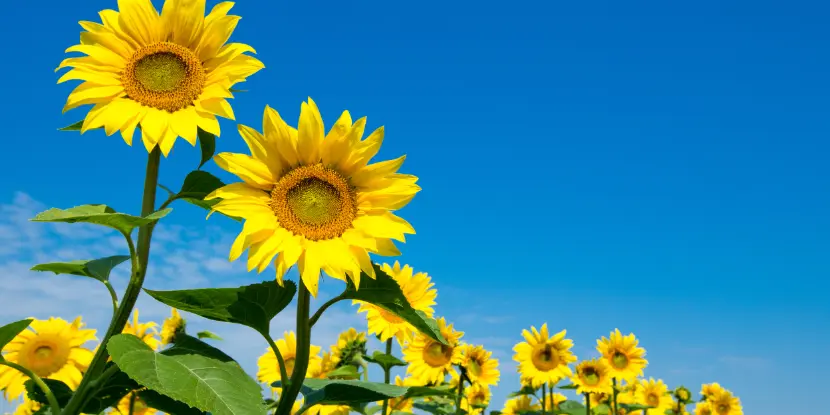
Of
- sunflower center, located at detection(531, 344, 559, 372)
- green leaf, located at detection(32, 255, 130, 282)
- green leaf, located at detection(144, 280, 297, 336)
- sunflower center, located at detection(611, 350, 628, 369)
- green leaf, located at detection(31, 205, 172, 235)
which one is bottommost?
green leaf, located at detection(144, 280, 297, 336)

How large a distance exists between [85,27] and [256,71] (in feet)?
2.59

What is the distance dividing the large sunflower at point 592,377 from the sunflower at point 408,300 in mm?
3234

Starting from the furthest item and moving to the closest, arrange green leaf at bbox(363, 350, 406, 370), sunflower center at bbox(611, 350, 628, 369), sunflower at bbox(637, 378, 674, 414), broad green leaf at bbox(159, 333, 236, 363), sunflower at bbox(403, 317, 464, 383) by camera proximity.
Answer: sunflower at bbox(637, 378, 674, 414)
sunflower center at bbox(611, 350, 628, 369)
sunflower at bbox(403, 317, 464, 383)
green leaf at bbox(363, 350, 406, 370)
broad green leaf at bbox(159, 333, 236, 363)

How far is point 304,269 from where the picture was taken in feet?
8.86

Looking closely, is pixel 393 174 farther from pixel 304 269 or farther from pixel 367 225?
pixel 304 269

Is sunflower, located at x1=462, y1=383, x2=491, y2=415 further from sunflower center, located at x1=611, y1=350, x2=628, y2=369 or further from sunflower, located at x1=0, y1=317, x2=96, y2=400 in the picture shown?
sunflower, located at x1=0, y1=317, x2=96, y2=400

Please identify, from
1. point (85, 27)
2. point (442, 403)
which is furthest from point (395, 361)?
point (85, 27)

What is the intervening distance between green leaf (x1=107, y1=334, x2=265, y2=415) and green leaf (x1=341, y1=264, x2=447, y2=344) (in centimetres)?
51

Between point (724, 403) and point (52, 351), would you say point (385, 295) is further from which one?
point (724, 403)

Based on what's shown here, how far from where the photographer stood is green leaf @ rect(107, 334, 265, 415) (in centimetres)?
243

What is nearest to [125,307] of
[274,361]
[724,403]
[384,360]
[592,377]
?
[384,360]

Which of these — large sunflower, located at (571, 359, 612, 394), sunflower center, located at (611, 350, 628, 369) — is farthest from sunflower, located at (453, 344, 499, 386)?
sunflower center, located at (611, 350, 628, 369)

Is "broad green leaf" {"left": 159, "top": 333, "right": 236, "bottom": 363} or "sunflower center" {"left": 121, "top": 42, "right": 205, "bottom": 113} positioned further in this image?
"sunflower center" {"left": 121, "top": 42, "right": 205, "bottom": 113}

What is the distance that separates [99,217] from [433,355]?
14.2 feet
